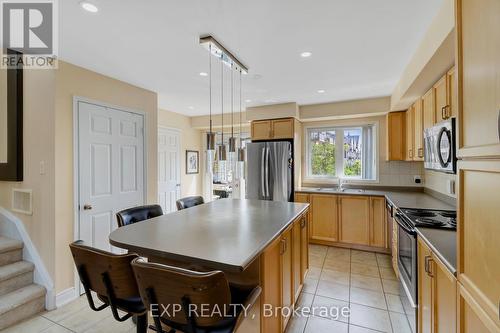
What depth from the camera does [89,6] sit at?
1.61 m

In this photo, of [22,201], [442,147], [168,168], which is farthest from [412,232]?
[168,168]

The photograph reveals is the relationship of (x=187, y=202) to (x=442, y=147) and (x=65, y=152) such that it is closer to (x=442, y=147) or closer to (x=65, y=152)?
(x=65, y=152)

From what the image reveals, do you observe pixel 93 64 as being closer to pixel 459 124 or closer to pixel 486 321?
pixel 459 124

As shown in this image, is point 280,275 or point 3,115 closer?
point 280,275

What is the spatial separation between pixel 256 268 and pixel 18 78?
10.3 ft

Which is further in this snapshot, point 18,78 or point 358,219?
point 358,219

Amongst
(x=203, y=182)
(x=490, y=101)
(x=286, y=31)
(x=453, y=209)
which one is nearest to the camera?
(x=490, y=101)

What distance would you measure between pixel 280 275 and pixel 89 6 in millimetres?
2262

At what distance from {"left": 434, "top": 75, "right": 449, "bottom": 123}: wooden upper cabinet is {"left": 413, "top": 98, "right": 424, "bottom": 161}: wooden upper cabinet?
0.49 m

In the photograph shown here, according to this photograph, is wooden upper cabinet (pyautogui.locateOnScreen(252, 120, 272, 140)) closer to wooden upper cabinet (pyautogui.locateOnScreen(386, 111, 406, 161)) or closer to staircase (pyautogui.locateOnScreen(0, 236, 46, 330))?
wooden upper cabinet (pyautogui.locateOnScreen(386, 111, 406, 161))

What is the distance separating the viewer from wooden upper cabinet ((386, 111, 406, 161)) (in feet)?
12.2

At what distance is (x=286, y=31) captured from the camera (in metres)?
1.95

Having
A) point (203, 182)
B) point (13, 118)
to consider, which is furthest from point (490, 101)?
point (203, 182)

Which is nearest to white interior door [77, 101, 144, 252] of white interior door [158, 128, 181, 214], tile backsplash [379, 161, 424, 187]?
white interior door [158, 128, 181, 214]
